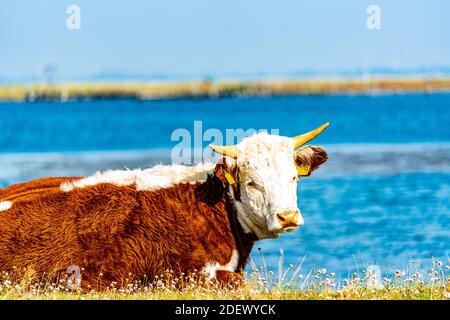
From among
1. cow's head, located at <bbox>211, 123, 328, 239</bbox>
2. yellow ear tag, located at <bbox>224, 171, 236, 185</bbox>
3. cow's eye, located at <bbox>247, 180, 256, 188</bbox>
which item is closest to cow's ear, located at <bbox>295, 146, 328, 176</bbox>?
cow's head, located at <bbox>211, 123, 328, 239</bbox>

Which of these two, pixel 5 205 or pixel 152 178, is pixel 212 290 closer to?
pixel 152 178

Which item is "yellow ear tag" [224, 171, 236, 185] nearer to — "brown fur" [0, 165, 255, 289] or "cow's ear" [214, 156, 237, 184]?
"cow's ear" [214, 156, 237, 184]

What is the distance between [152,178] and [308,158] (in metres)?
1.46

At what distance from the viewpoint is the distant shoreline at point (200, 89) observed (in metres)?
174

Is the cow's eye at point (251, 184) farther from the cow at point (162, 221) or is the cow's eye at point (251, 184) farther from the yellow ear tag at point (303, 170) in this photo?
the yellow ear tag at point (303, 170)

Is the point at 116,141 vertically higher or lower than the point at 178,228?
lower

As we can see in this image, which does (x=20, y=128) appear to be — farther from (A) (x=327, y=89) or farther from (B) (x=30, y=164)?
(A) (x=327, y=89)

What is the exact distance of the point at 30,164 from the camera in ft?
139

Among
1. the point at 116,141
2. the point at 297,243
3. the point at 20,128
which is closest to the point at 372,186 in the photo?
the point at 297,243

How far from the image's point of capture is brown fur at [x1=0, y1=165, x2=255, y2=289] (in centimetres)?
927

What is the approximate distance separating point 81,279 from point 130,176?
1099mm

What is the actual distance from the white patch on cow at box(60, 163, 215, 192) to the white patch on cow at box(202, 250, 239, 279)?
0.79 meters

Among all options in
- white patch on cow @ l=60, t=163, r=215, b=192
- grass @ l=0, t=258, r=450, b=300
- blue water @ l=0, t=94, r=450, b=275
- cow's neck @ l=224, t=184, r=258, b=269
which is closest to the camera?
grass @ l=0, t=258, r=450, b=300
